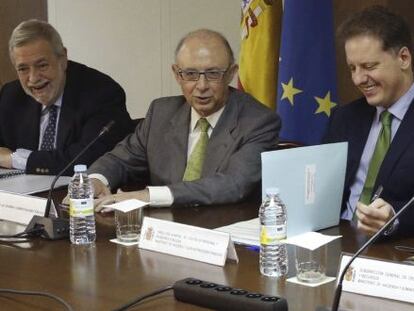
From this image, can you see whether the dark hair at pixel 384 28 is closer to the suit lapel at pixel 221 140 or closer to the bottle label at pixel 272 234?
the suit lapel at pixel 221 140

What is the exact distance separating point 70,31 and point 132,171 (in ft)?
9.08

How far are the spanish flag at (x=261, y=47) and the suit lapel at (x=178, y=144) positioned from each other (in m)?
1.21

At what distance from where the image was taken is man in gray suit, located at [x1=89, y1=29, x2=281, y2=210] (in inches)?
103

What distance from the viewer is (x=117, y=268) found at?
1.80 meters

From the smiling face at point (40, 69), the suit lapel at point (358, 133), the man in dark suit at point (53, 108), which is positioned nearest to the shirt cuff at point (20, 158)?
the man in dark suit at point (53, 108)

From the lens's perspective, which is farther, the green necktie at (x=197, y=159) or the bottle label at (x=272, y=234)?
the green necktie at (x=197, y=159)

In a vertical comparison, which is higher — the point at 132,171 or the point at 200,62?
the point at 200,62

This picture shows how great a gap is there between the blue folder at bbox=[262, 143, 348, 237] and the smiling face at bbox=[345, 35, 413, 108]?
0.54 meters

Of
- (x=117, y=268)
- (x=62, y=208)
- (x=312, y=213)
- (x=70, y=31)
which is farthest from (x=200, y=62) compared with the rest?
(x=70, y=31)

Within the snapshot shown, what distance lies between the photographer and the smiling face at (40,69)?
3.33 meters

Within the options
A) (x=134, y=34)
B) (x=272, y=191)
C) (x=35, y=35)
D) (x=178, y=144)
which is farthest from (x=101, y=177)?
(x=134, y=34)

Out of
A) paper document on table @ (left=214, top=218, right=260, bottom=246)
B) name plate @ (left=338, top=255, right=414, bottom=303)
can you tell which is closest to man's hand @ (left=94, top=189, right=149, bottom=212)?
paper document on table @ (left=214, top=218, right=260, bottom=246)

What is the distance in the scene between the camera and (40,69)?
3.37 metres

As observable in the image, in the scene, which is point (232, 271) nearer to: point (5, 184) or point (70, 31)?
point (5, 184)
